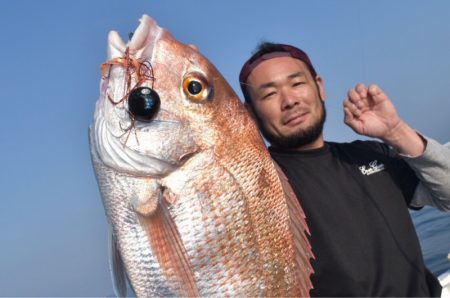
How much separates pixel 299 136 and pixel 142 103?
1504 millimetres

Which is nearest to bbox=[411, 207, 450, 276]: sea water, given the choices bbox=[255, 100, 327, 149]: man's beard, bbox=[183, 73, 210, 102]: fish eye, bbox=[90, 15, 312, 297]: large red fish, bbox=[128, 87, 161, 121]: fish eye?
bbox=[255, 100, 327, 149]: man's beard

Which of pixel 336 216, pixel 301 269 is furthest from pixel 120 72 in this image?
pixel 336 216

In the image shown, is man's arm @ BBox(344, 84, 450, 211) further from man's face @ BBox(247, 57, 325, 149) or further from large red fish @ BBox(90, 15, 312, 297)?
large red fish @ BBox(90, 15, 312, 297)

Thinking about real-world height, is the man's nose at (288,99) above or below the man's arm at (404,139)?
above

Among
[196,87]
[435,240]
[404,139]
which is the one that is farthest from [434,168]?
[435,240]

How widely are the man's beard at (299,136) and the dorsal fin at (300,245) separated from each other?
940 millimetres

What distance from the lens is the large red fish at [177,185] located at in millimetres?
1921

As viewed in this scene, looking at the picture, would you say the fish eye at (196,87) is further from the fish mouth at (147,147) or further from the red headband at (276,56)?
the red headband at (276,56)

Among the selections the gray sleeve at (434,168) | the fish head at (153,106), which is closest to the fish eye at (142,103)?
the fish head at (153,106)

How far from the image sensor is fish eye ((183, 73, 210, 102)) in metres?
2.06

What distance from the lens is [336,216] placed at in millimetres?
2906

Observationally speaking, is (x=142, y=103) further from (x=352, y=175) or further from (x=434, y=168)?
(x=434, y=168)

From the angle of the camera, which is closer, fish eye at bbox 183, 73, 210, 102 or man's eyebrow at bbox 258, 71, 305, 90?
fish eye at bbox 183, 73, 210, 102

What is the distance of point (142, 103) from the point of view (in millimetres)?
1916
